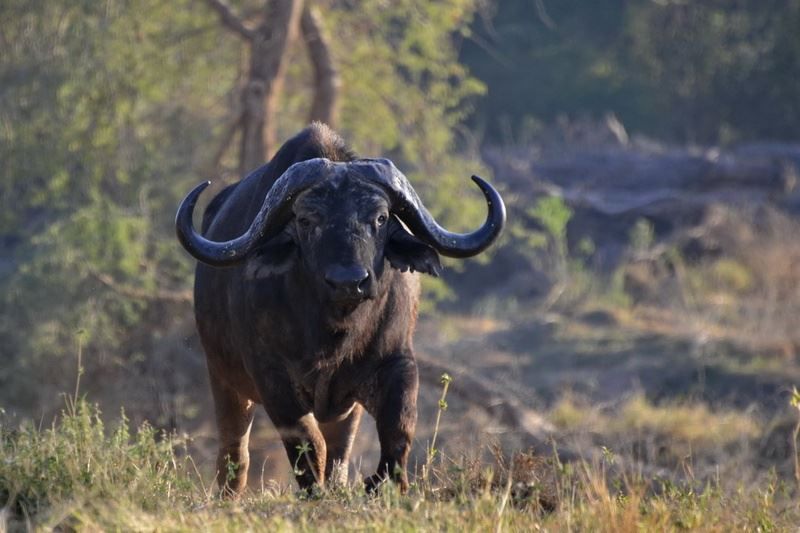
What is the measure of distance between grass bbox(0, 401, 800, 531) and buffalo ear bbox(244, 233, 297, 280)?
3.63 feet

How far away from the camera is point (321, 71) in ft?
60.0

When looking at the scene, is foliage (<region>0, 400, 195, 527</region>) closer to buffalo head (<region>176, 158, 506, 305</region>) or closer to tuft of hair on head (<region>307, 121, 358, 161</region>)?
buffalo head (<region>176, 158, 506, 305</region>)

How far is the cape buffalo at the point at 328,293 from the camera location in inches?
300

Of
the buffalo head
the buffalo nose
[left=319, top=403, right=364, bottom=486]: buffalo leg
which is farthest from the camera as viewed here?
[left=319, top=403, right=364, bottom=486]: buffalo leg

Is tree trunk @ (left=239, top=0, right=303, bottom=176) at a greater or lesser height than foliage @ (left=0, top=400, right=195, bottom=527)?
greater

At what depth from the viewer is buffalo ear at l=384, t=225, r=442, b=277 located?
7.85 metres

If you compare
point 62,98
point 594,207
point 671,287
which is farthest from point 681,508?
point 594,207

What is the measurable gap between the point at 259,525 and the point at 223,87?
14757 millimetres

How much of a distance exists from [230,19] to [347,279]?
1134 cm

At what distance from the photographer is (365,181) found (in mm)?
7773

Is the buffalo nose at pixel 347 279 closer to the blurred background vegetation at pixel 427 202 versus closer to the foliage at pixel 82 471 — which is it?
the foliage at pixel 82 471

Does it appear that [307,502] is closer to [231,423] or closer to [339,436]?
[339,436]

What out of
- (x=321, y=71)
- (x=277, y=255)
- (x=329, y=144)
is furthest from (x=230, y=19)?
(x=277, y=255)

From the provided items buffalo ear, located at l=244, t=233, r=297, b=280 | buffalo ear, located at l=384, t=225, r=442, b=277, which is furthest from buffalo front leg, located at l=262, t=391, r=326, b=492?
buffalo ear, located at l=384, t=225, r=442, b=277
